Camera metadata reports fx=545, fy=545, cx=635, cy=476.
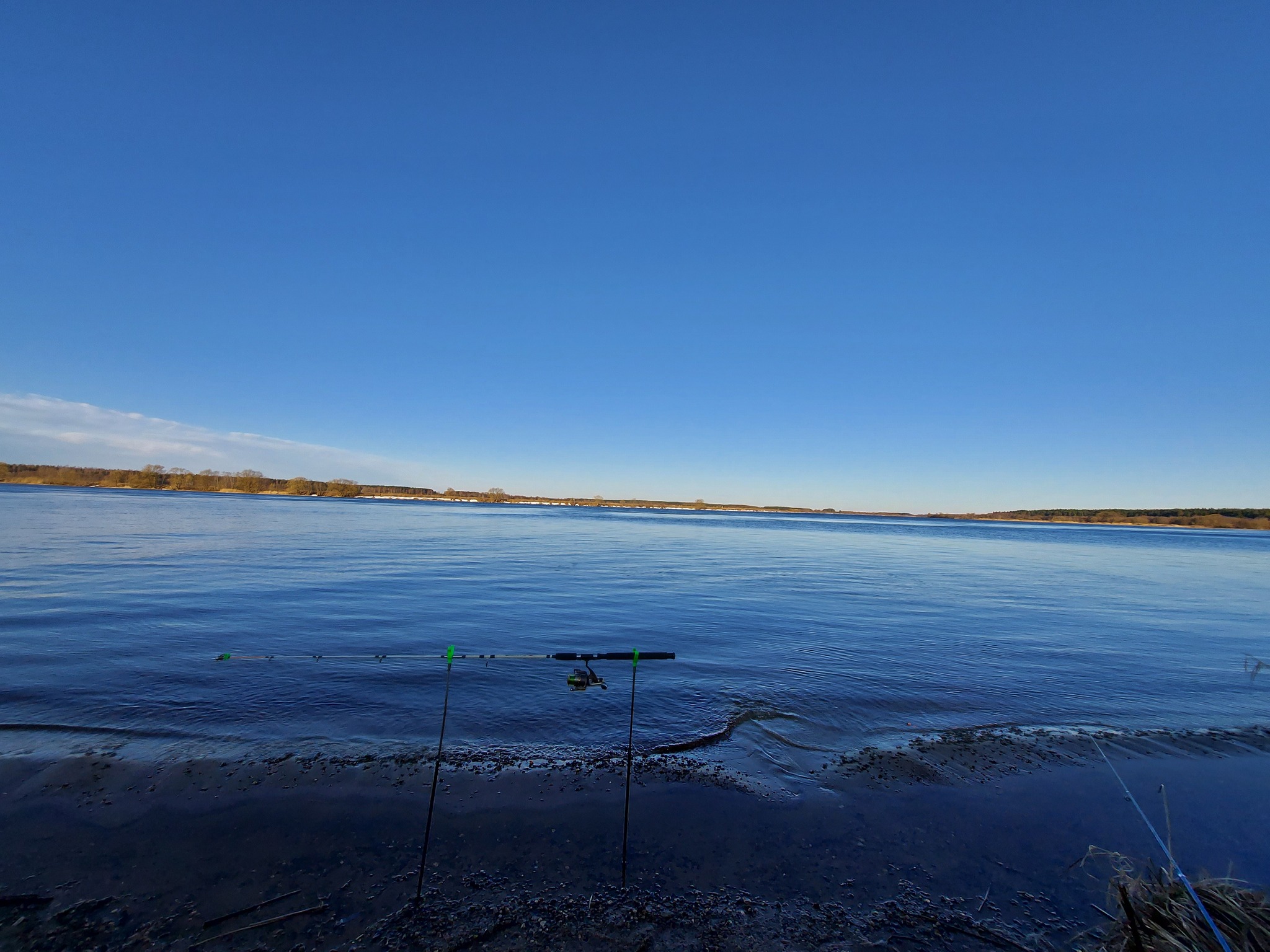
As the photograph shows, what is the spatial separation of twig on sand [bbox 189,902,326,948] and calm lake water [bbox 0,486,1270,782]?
3.17 meters

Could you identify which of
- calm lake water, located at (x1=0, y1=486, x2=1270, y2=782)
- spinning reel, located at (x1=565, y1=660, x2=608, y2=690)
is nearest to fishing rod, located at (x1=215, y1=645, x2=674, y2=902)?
spinning reel, located at (x1=565, y1=660, x2=608, y2=690)

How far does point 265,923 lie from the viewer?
4.22 m

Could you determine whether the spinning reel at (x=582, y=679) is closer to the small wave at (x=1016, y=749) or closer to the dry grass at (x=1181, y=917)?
the small wave at (x=1016, y=749)

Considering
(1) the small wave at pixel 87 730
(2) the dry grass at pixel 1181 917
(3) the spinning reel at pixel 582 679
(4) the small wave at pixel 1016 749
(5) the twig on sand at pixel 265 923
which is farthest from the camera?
(1) the small wave at pixel 87 730

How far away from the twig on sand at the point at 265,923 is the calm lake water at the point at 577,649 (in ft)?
10.4

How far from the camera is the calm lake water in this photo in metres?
8.30

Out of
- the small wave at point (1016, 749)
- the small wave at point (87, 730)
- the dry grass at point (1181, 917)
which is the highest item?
the dry grass at point (1181, 917)

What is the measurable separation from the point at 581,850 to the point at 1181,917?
14.6 ft

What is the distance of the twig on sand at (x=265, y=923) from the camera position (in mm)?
4039

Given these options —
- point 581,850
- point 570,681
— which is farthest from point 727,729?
point 581,850

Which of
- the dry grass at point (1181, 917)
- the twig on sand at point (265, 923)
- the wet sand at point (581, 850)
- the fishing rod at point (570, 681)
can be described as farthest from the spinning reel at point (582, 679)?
the dry grass at point (1181, 917)

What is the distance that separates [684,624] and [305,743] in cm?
1024

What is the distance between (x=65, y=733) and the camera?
747 centimetres

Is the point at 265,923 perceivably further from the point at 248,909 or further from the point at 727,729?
the point at 727,729
